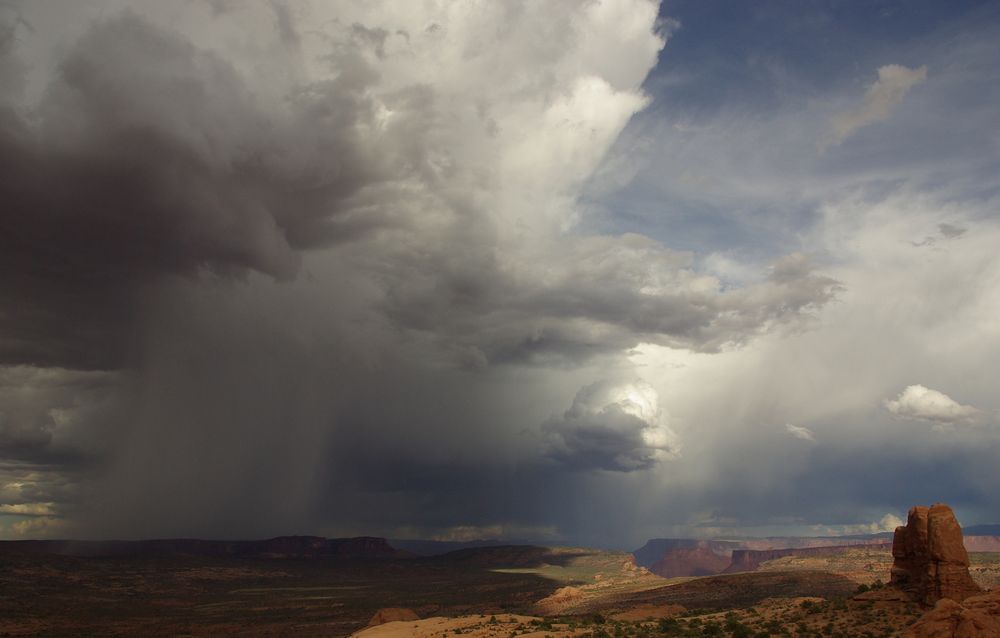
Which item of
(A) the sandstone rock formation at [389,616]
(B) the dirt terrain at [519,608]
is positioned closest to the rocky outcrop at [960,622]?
(B) the dirt terrain at [519,608]

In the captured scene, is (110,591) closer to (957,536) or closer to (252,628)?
(252,628)

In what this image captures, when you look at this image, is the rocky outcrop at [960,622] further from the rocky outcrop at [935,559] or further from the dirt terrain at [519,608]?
the rocky outcrop at [935,559]

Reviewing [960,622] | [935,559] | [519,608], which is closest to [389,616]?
[519,608]

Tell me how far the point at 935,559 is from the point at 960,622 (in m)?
17.6

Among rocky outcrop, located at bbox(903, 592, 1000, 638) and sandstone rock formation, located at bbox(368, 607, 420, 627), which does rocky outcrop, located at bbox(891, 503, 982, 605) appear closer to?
rocky outcrop, located at bbox(903, 592, 1000, 638)

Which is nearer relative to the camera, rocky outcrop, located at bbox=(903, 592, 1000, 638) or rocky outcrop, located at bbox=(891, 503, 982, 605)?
rocky outcrop, located at bbox=(903, 592, 1000, 638)

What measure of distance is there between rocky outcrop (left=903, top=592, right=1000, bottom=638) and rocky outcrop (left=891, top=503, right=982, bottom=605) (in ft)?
38.4

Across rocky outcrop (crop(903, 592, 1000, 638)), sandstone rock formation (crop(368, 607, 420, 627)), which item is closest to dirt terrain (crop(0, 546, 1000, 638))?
sandstone rock formation (crop(368, 607, 420, 627))

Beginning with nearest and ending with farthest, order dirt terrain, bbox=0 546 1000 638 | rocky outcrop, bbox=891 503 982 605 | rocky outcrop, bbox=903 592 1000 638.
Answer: rocky outcrop, bbox=903 592 1000 638 < rocky outcrop, bbox=891 503 982 605 < dirt terrain, bbox=0 546 1000 638

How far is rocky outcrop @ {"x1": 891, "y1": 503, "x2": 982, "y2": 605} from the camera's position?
183 feet

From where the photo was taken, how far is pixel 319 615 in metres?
145

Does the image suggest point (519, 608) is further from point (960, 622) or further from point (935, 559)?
point (960, 622)

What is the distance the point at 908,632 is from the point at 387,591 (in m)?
174

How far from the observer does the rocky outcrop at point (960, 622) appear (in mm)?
40281
